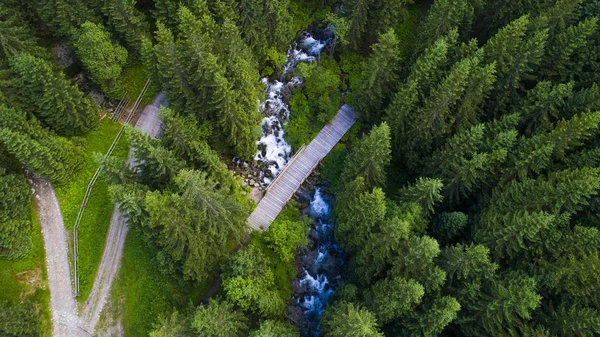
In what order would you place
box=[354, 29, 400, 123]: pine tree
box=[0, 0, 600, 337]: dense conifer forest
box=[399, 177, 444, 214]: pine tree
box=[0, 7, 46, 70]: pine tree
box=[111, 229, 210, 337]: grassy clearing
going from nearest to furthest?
box=[0, 0, 600, 337]: dense conifer forest, box=[399, 177, 444, 214]: pine tree, box=[0, 7, 46, 70]: pine tree, box=[111, 229, 210, 337]: grassy clearing, box=[354, 29, 400, 123]: pine tree

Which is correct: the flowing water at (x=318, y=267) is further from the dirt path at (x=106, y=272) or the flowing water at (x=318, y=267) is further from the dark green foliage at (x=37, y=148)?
the dark green foliage at (x=37, y=148)

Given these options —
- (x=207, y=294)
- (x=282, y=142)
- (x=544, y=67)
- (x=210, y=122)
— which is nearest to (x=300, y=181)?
(x=282, y=142)

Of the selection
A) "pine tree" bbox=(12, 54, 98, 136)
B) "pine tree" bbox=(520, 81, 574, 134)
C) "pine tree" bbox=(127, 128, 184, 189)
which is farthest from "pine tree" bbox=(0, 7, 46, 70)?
"pine tree" bbox=(520, 81, 574, 134)

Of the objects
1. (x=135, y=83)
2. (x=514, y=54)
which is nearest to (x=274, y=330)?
(x=135, y=83)

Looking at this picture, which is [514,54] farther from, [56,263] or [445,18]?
[56,263]

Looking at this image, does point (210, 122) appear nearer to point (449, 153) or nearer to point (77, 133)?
point (77, 133)

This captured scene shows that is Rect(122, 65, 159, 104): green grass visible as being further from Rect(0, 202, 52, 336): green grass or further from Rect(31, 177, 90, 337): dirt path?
Rect(0, 202, 52, 336): green grass
